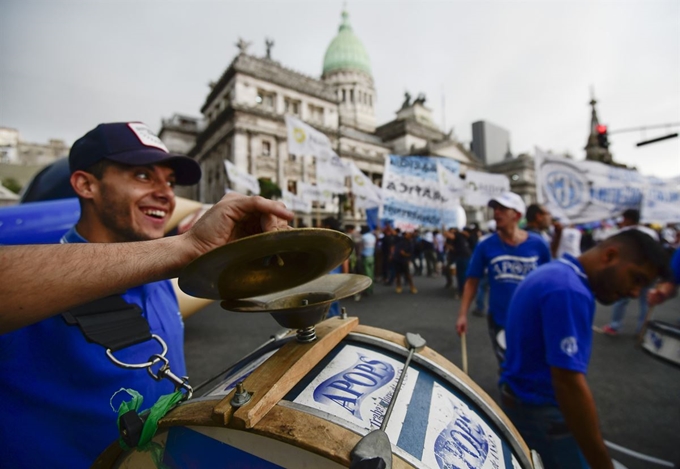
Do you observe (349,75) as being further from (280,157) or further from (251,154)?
(251,154)

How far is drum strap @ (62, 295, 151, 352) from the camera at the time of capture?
1049 mm

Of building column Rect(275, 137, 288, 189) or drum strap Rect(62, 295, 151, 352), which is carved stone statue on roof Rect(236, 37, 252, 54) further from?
drum strap Rect(62, 295, 151, 352)

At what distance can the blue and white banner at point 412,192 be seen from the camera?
687 cm

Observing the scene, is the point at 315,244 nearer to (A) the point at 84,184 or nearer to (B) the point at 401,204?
(A) the point at 84,184

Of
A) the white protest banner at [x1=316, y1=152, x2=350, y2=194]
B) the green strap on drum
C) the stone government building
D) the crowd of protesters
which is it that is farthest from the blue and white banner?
the stone government building

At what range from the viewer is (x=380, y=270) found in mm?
12172

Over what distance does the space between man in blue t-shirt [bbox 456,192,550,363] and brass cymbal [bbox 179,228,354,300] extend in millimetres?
2519

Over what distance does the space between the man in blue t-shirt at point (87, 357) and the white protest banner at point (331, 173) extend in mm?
7111

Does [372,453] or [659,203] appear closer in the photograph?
[372,453]

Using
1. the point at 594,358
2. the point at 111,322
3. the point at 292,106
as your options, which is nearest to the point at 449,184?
the point at 594,358

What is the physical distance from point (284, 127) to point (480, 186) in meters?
22.9

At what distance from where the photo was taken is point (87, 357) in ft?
3.49

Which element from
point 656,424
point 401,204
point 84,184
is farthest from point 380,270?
point 84,184

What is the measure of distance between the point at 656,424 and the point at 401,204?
5.00 metres
